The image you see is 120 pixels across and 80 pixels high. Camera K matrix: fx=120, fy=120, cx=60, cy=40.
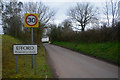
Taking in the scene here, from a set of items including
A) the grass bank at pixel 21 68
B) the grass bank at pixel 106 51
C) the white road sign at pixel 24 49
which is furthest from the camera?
the grass bank at pixel 106 51

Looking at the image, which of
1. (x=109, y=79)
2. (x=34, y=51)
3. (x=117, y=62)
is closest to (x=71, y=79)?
(x=109, y=79)

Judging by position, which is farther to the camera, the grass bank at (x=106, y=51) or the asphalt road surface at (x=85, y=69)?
the grass bank at (x=106, y=51)

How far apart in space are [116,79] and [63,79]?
8.13 ft

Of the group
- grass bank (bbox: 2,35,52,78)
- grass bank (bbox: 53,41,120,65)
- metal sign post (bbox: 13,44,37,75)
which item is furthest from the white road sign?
grass bank (bbox: 53,41,120,65)

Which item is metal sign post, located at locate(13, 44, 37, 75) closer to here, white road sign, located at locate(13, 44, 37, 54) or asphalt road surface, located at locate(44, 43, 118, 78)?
white road sign, located at locate(13, 44, 37, 54)

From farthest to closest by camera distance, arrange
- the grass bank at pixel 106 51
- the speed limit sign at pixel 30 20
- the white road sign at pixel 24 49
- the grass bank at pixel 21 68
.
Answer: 1. the grass bank at pixel 106 51
2. the speed limit sign at pixel 30 20
3. the white road sign at pixel 24 49
4. the grass bank at pixel 21 68

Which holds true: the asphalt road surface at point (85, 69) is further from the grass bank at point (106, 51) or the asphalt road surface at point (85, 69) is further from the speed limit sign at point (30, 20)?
the speed limit sign at point (30, 20)

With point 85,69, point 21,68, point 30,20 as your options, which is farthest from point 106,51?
point 30,20

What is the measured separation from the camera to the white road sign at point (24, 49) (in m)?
6.20

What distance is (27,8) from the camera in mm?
24969

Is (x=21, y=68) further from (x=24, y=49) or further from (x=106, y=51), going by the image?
(x=106, y=51)

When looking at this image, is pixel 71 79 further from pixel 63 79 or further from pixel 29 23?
pixel 29 23

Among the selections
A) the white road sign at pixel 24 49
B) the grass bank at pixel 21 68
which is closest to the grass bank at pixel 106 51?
the grass bank at pixel 21 68

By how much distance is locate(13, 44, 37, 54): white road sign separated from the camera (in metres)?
6.20
